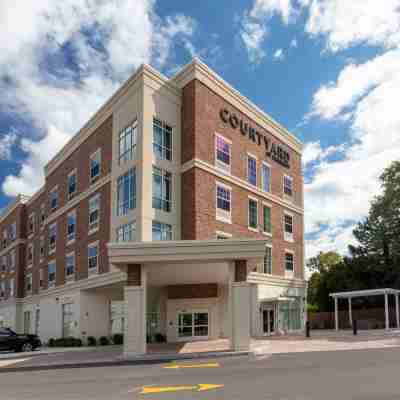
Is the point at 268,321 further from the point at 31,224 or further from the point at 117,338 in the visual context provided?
the point at 31,224

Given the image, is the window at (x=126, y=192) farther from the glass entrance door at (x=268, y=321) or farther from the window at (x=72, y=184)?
the glass entrance door at (x=268, y=321)

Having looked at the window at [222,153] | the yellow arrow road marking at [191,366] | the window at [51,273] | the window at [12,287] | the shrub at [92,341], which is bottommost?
the shrub at [92,341]

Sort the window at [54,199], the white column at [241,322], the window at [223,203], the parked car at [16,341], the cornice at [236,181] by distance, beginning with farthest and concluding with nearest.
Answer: the window at [54,199] → the window at [223,203] → the cornice at [236,181] → the parked car at [16,341] → the white column at [241,322]

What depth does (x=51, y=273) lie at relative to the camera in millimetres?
43219

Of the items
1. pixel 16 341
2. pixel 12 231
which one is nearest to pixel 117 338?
pixel 16 341

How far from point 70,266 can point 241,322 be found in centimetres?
2181

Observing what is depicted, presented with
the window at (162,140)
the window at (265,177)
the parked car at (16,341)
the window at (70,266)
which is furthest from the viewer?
the window at (70,266)

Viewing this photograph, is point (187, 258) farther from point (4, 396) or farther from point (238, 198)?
point (238, 198)

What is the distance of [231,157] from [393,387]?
973 inches

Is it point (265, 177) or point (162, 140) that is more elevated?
point (162, 140)

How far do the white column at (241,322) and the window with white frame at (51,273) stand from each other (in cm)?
2543

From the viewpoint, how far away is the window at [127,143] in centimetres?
3066

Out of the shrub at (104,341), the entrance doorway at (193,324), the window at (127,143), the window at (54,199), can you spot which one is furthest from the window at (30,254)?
the entrance doorway at (193,324)

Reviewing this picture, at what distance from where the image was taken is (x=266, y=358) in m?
18.0
